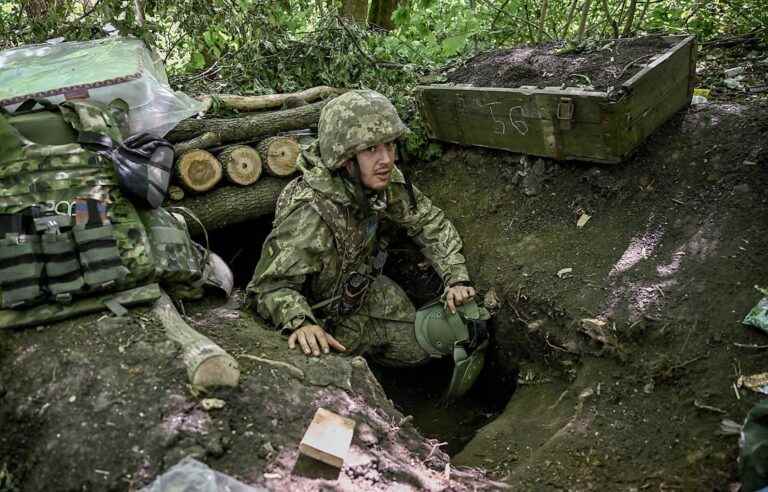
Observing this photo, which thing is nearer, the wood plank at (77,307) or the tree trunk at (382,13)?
the wood plank at (77,307)

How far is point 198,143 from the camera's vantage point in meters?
4.61

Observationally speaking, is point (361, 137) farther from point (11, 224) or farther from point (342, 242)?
point (11, 224)

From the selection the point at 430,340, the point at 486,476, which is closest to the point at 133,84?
the point at 430,340

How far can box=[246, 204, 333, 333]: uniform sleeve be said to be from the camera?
3.55m

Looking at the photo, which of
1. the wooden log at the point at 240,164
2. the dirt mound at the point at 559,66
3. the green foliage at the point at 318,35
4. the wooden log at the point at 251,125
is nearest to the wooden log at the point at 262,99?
the wooden log at the point at 251,125

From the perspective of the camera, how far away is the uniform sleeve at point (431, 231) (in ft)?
13.5

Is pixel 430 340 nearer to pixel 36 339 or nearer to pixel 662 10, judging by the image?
pixel 36 339

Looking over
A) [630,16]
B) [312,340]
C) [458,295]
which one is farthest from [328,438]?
[630,16]

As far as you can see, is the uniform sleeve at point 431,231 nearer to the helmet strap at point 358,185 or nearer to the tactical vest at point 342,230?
the tactical vest at point 342,230

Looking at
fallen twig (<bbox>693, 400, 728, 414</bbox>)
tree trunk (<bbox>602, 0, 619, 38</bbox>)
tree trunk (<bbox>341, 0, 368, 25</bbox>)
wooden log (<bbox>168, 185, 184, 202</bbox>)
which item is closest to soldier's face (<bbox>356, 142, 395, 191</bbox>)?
wooden log (<bbox>168, 185, 184, 202</bbox>)

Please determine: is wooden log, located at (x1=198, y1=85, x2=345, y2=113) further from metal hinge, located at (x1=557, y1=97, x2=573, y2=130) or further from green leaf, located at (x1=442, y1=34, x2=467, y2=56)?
metal hinge, located at (x1=557, y1=97, x2=573, y2=130)

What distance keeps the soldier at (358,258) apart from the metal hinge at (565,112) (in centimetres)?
110

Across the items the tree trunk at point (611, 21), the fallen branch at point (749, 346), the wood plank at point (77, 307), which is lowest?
the fallen branch at point (749, 346)

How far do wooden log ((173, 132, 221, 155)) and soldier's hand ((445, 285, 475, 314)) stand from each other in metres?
2.33
